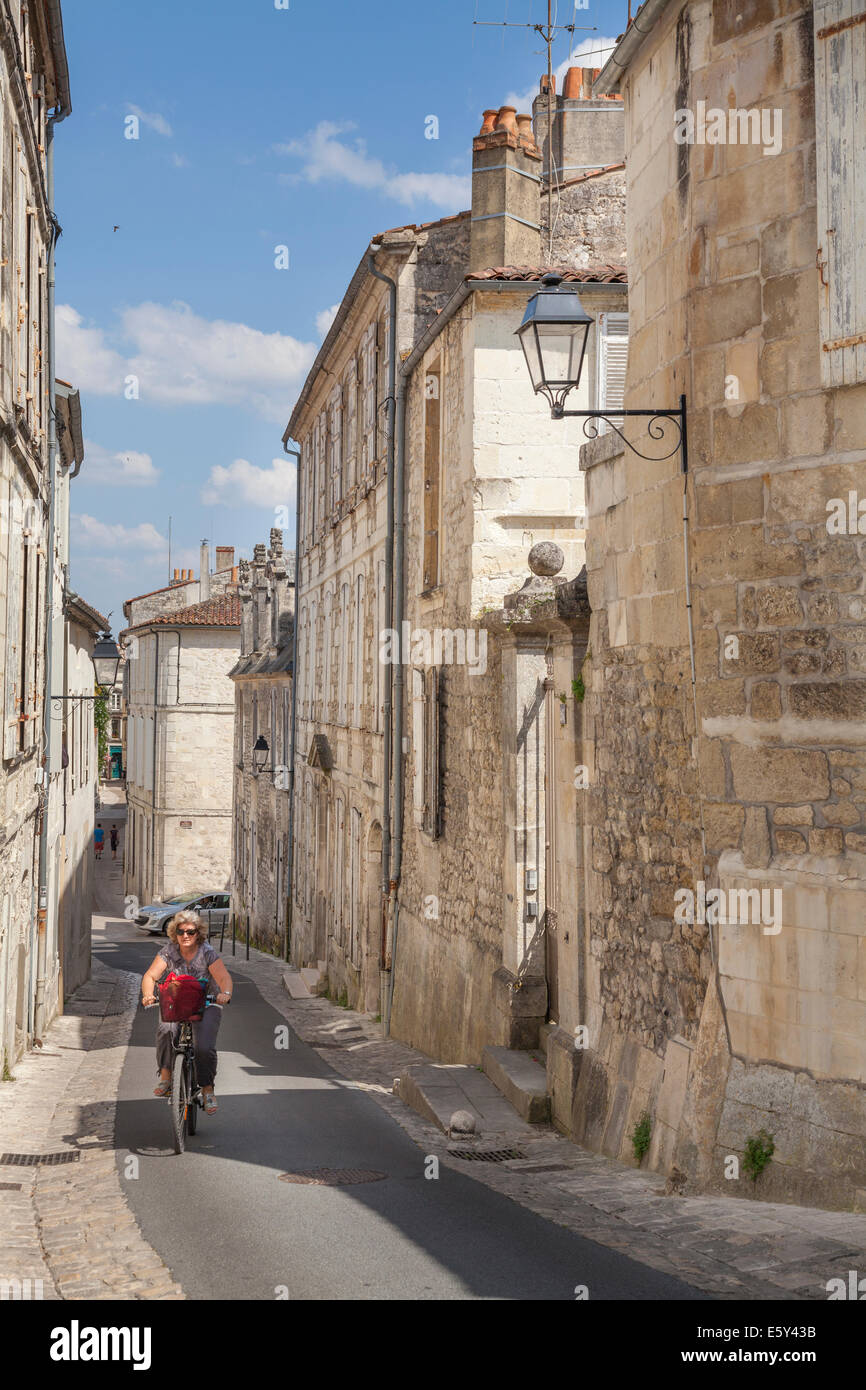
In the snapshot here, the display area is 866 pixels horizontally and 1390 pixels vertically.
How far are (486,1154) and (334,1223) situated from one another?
2288mm

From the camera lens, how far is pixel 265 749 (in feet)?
93.7

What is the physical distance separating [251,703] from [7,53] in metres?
24.1

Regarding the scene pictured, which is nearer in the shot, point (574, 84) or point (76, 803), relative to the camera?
point (574, 84)

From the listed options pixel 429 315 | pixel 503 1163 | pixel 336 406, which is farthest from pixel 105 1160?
pixel 336 406

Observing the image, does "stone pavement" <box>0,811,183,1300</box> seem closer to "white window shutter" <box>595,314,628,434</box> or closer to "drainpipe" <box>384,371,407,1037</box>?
"drainpipe" <box>384,371,407,1037</box>

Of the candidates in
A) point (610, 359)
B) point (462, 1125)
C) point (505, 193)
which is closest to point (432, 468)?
point (610, 359)

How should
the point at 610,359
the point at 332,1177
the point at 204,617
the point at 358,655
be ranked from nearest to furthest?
the point at 332,1177
the point at 610,359
the point at 358,655
the point at 204,617

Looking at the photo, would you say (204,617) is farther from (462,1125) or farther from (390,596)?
(462,1125)

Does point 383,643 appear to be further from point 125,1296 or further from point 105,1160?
point 125,1296

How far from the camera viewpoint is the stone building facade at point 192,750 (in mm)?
40812

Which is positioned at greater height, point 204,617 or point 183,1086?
point 204,617

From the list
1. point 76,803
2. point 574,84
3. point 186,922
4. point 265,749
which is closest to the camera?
point 186,922

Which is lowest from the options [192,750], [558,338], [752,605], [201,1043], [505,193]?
[201,1043]

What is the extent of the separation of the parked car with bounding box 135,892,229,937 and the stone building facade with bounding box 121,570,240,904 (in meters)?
4.77
